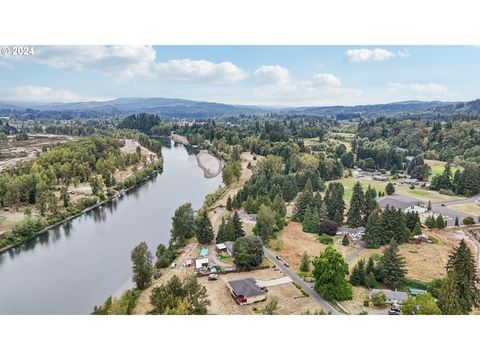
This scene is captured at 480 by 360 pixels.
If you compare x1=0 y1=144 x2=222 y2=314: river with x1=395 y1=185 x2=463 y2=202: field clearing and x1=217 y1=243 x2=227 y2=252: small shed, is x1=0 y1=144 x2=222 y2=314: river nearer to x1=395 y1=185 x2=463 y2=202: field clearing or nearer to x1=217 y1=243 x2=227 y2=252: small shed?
x1=217 y1=243 x2=227 y2=252: small shed

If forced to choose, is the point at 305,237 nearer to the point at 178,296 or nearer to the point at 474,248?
the point at 474,248

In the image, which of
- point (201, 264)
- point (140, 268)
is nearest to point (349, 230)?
point (201, 264)

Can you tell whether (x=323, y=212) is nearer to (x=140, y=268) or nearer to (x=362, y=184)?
(x=140, y=268)

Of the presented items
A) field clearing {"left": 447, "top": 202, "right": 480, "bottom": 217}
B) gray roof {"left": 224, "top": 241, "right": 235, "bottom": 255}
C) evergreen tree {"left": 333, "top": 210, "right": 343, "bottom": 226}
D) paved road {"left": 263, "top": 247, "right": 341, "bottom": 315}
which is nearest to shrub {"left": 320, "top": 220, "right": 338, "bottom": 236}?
evergreen tree {"left": 333, "top": 210, "right": 343, "bottom": 226}

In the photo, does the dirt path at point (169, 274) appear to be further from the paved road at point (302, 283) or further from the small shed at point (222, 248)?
the paved road at point (302, 283)

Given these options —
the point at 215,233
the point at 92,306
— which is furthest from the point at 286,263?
the point at 92,306

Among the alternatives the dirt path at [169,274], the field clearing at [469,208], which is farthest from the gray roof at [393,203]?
the dirt path at [169,274]
